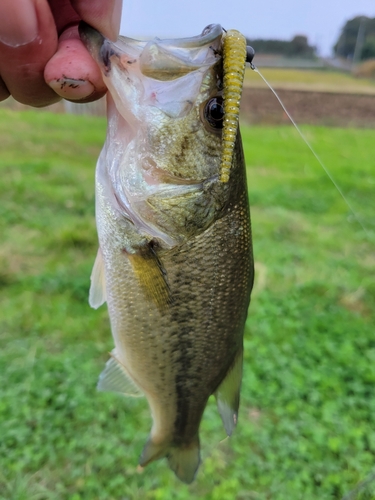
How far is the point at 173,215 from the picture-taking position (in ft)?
3.57

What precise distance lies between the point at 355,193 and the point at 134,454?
16.6 ft

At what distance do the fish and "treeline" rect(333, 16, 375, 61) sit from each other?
62.8 ft


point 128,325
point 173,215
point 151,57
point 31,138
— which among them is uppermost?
point 151,57

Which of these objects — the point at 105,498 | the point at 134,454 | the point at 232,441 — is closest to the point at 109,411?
the point at 134,454

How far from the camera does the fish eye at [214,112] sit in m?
1.00

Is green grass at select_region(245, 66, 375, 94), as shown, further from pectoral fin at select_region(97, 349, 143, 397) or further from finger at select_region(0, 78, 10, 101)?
pectoral fin at select_region(97, 349, 143, 397)

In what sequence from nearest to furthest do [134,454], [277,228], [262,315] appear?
[134,454] < [262,315] < [277,228]

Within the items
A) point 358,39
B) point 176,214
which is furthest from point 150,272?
point 358,39

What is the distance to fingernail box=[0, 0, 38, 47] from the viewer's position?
0.89 m

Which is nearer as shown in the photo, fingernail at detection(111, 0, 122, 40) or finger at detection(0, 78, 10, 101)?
fingernail at detection(111, 0, 122, 40)

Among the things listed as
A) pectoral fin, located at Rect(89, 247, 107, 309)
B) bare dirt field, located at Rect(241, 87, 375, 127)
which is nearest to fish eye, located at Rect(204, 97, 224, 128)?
pectoral fin, located at Rect(89, 247, 107, 309)

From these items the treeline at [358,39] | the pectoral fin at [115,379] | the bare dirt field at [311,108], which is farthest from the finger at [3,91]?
the treeline at [358,39]

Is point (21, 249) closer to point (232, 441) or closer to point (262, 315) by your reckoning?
point (262, 315)

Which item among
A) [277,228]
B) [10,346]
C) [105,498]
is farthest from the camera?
[277,228]
